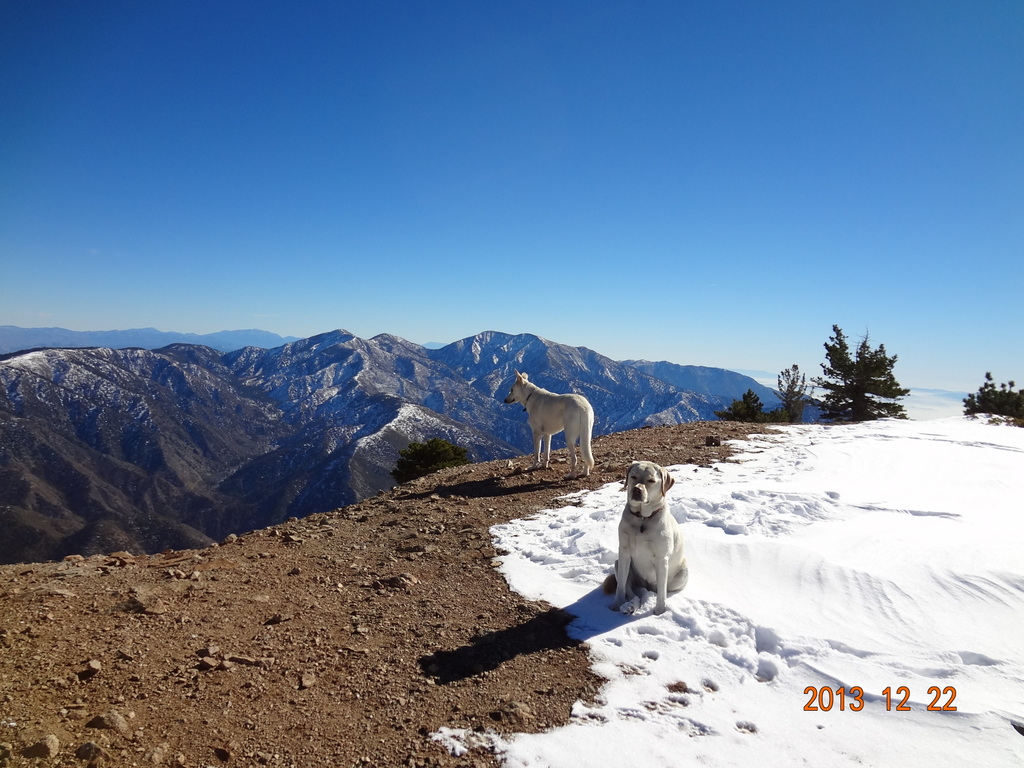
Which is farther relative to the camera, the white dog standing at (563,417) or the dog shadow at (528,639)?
the white dog standing at (563,417)

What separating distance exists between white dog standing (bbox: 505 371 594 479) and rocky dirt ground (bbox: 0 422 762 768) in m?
4.57

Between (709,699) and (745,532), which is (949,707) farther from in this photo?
(745,532)

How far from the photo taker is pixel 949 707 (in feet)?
14.1

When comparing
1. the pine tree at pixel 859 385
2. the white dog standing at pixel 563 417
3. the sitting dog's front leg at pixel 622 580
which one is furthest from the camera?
the pine tree at pixel 859 385

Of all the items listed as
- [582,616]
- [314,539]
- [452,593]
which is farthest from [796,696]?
[314,539]

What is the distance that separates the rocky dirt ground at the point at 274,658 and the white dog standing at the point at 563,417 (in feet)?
15.0

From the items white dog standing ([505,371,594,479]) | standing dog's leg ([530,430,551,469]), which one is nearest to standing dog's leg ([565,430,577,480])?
white dog standing ([505,371,594,479])

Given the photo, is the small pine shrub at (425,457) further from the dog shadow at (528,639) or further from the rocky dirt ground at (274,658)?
the dog shadow at (528,639)

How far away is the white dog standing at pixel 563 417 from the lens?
1213 cm

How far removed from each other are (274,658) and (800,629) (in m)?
5.92

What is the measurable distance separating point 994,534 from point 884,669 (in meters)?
4.71

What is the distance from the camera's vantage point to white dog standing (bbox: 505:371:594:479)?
39.8 feet
